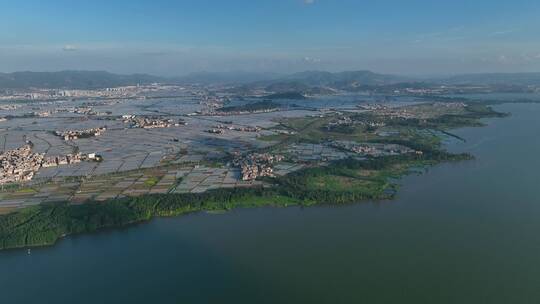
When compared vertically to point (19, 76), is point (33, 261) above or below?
below

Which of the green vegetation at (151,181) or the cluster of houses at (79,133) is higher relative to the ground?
the cluster of houses at (79,133)

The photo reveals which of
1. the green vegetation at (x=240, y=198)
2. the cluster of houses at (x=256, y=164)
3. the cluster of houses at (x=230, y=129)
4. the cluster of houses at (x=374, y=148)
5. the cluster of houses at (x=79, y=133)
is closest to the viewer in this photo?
the green vegetation at (x=240, y=198)

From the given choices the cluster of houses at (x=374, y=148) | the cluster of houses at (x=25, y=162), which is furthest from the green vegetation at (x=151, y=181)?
the cluster of houses at (x=374, y=148)

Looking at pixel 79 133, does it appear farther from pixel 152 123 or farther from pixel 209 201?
pixel 209 201

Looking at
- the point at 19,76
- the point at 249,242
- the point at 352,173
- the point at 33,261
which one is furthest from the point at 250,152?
the point at 19,76

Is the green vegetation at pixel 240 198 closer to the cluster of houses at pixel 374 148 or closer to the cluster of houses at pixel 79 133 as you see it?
the cluster of houses at pixel 374 148

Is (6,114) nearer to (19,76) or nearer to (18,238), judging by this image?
(18,238)

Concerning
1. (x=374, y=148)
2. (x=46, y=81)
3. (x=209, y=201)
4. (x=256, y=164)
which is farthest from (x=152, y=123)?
(x=46, y=81)
